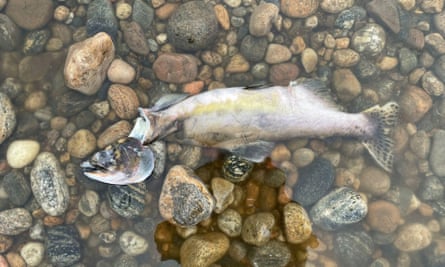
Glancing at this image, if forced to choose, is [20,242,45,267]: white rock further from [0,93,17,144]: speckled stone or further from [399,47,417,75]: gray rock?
[399,47,417,75]: gray rock

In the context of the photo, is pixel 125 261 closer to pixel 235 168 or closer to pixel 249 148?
pixel 235 168

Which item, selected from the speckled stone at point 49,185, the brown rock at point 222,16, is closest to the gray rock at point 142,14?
the brown rock at point 222,16

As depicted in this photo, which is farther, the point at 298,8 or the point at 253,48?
the point at 298,8

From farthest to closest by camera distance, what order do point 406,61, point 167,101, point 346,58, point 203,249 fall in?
point 406,61 < point 346,58 < point 167,101 < point 203,249

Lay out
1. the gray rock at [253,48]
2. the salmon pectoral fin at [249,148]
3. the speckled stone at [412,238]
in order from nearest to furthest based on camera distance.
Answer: the salmon pectoral fin at [249,148]
the speckled stone at [412,238]
the gray rock at [253,48]

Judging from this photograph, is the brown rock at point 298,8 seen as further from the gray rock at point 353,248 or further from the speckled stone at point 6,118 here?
the speckled stone at point 6,118

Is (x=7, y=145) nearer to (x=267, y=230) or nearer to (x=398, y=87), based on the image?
(x=267, y=230)

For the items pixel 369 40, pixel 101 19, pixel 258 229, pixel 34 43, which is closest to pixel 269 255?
pixel 258 229

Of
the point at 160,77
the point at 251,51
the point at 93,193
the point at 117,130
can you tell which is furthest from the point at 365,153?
the point at 93,193
